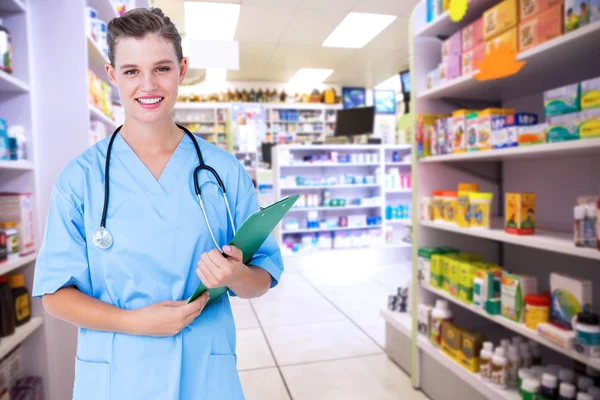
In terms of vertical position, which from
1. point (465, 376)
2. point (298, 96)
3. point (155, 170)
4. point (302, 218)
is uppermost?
point (298, 96)

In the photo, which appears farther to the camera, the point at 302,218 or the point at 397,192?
the point at 397,192

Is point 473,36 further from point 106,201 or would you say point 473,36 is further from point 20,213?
point 20,213

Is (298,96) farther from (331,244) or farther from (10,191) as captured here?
(10,191)

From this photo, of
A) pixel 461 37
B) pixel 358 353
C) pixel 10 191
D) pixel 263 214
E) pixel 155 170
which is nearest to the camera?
pixel 263 214

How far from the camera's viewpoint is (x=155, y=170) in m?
1.09

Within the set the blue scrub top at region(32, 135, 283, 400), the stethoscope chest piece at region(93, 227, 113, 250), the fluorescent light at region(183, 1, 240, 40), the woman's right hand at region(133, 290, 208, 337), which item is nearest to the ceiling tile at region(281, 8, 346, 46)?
the fluorescent light at region(183, 1, 240, 40)

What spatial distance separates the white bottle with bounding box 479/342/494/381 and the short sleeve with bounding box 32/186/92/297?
1880 millimetres

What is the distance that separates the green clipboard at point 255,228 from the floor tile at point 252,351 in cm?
221

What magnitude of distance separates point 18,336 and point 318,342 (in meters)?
2.17

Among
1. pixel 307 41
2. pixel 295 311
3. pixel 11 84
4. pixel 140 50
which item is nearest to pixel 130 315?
pixel 140 50

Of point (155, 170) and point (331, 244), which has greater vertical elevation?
point (155, 170)

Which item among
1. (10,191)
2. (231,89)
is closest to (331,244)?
(10,191)

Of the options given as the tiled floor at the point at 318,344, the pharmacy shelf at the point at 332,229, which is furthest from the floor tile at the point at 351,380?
the pharmacy shelf at the point at 332,229

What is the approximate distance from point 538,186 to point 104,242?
2415mm
